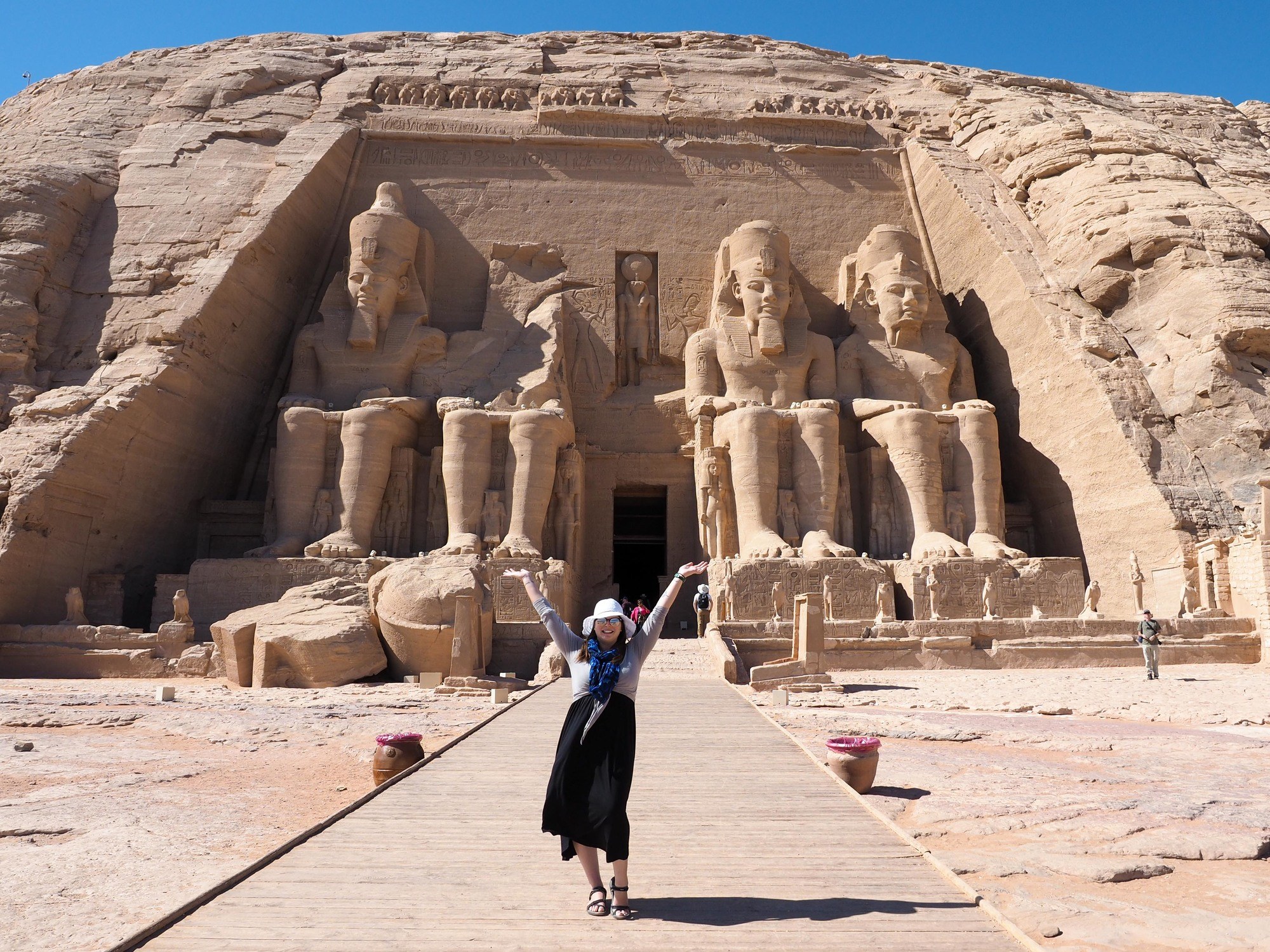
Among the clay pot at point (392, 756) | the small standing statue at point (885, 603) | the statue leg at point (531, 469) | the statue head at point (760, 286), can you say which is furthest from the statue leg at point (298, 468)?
the clay pot at point (392, 756)

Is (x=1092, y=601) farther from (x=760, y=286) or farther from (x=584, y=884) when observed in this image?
(x=584, y=884)

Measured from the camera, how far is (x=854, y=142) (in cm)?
1569

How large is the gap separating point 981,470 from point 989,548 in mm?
1074

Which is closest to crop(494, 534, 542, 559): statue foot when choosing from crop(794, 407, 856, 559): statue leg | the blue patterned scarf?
crop(794, 407, 856, 559): statue leg

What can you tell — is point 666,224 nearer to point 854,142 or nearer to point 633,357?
point 633,357

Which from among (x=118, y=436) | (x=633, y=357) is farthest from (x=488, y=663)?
(x=633, y=357)

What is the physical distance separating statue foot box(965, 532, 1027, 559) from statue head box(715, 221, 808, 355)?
11.0 feet

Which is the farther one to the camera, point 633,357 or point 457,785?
point 633,357

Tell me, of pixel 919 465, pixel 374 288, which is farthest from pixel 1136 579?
pixel 374 288

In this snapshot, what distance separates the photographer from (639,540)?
47.4 ft

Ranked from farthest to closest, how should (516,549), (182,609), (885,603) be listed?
(516,549)
(885,603)
(182,609)

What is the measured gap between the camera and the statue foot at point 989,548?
10992mm

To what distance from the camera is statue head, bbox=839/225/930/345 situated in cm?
1295

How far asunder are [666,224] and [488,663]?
26.9 feet
